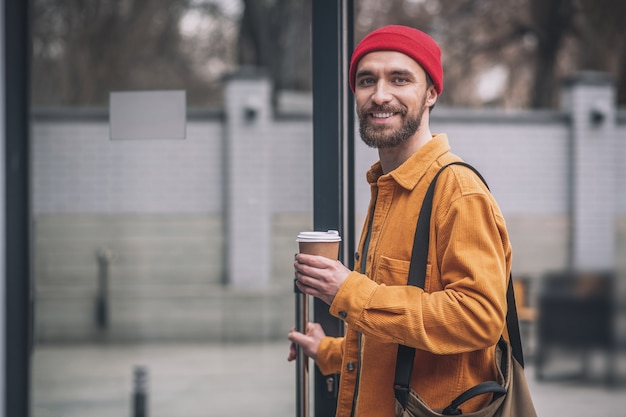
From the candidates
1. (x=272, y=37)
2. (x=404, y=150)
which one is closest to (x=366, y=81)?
Answer: (x=404, y=150)

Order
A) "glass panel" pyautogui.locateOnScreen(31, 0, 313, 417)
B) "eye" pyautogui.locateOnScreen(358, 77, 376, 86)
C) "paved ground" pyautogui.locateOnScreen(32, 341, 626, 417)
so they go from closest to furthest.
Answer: "eye" pyautogui.locateOnScreen(358, 77, 376, 86), "paved ground" pyautogui.locateOnScreen(32, 341, 626, 417), "glass panel" pyautogui.locateOnScreen(31, 0, 313, 417)

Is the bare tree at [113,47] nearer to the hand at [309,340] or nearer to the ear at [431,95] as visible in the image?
the hand at [309,340]

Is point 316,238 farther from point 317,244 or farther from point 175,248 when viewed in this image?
point 175,248

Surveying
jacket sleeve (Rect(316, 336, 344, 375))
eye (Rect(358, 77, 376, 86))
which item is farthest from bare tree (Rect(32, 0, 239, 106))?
eye (Rect(358, 77, 376, 86))

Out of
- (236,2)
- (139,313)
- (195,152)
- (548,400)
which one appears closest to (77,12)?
(236,2)

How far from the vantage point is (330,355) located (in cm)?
175

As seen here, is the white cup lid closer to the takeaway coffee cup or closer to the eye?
the takeaway coffee cup

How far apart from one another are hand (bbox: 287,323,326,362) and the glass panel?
7.10 feet

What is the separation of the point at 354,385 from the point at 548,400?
3.62m

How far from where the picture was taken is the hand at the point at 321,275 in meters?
1.34

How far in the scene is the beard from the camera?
4.73 feet

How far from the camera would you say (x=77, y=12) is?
9680 mm

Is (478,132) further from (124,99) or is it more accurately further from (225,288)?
(124,99)

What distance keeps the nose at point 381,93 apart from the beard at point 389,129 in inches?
0.6
